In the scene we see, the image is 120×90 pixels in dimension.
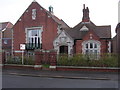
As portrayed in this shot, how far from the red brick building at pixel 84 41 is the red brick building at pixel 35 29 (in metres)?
2.28

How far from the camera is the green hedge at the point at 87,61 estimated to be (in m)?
14.8

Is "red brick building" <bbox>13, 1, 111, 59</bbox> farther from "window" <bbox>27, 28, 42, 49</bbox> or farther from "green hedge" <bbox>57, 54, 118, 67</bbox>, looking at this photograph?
"green hedge" <bbox>57, 54, 118, 67</bbox>

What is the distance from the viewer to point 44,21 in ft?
88.5

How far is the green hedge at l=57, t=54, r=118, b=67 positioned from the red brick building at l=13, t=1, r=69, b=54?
1037 centimetres

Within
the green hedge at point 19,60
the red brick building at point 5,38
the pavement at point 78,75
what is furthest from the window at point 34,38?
the pavement at point 78,75

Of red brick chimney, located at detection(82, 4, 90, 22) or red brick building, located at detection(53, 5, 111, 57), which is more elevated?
red brick chimney, located at detection(82, 4, 90, 22)

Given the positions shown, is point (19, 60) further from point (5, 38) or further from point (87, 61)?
point (5, 38)

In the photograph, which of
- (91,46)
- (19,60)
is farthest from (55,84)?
(91,46)

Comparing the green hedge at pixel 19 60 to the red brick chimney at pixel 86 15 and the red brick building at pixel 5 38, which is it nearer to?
the red brick chimney at pixel 86 15

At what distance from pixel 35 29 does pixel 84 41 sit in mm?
9100

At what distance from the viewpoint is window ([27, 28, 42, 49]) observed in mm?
27156

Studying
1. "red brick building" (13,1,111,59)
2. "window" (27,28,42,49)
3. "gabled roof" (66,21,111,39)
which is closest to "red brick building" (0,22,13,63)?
"red brick building" (13,1,111,59)

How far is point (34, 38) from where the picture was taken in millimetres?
27531

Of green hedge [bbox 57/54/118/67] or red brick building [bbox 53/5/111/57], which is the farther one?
red brick building [bbox 53/5/111/57]
